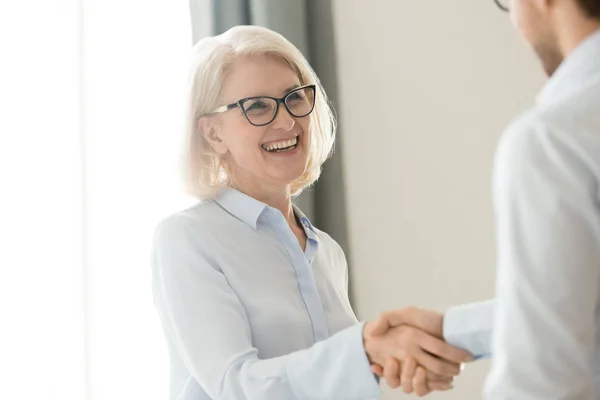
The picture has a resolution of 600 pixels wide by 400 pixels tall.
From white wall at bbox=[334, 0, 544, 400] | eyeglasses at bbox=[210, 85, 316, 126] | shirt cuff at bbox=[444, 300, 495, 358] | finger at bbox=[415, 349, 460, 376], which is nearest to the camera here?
shirt cuff at bbox=[444, 300, 495, 358]

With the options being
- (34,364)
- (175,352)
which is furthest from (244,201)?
(34,364)

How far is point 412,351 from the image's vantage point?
5.03 feet

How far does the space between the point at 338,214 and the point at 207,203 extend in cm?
108

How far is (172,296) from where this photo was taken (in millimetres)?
1680

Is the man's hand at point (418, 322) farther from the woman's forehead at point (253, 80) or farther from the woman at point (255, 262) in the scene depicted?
the woman's forehead at point (253, 80)

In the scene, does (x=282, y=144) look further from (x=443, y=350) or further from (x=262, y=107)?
(x=443, y=350)

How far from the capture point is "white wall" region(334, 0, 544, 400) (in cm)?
256

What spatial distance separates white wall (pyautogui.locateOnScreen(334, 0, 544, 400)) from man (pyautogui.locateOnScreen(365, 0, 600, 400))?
5.36ft

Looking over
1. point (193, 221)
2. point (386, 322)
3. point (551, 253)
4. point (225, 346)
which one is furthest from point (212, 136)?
point (551, 253)

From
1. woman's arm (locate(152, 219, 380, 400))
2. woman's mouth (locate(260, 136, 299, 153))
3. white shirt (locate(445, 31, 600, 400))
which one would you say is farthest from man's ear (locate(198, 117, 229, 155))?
Answer: white shirt (locate(445, 31, 600, 400))

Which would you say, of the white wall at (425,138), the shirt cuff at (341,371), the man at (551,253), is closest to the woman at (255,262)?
the shirt cuff at (341,371)

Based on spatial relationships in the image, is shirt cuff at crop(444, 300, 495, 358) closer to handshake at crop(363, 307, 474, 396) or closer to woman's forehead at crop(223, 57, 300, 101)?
handshake at crop(363, 307, 474, 396)

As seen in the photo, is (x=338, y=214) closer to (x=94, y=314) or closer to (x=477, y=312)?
(x=94, y=314)

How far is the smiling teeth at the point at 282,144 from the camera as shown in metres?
1.89
